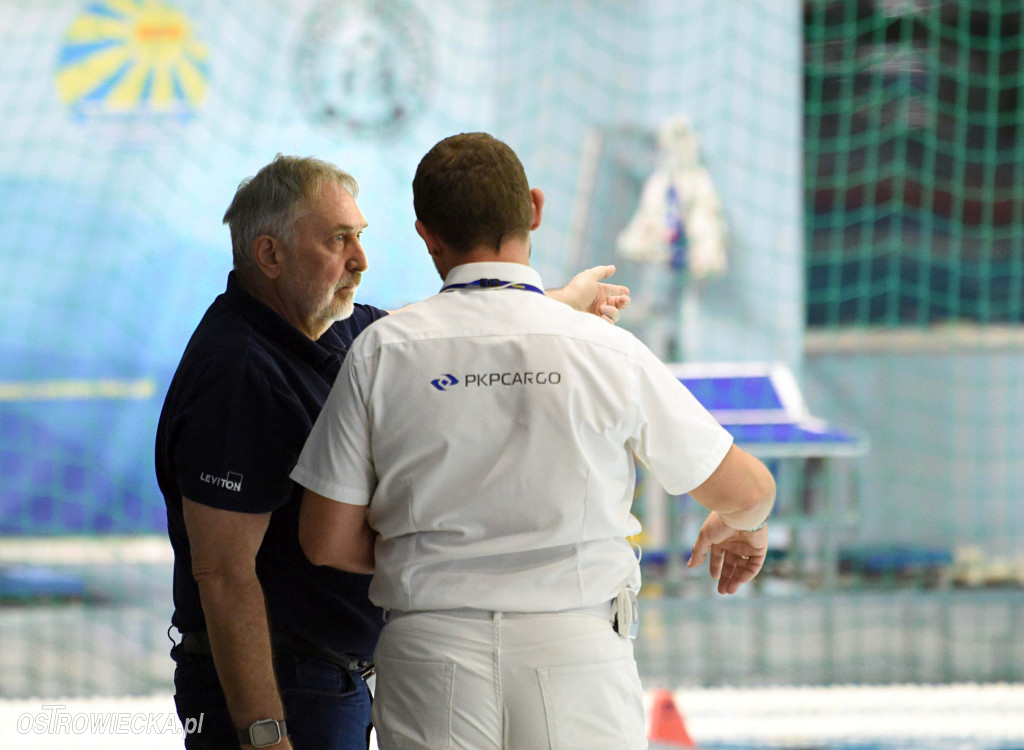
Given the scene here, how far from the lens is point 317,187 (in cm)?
118

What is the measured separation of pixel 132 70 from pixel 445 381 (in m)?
5.51

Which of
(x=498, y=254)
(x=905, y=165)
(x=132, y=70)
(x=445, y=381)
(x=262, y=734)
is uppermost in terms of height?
(x=132, y=70)

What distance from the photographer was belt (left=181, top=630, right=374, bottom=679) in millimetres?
1171

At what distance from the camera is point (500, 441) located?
920mm

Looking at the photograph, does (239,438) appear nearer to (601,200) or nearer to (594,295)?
(594,295)

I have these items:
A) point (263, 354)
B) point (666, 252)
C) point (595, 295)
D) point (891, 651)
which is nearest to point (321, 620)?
point (263, 354)

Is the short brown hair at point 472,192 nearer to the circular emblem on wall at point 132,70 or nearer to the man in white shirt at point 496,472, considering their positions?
the man in white shirt at point 496,472

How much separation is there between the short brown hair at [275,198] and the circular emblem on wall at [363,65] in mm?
4609

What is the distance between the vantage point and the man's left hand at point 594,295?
115 centimetres

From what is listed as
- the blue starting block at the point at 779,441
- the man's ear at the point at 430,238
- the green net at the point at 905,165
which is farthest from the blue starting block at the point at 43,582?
the man's ear at the point at 430,238

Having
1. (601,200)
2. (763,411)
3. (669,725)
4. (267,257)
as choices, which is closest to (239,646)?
(267,257)

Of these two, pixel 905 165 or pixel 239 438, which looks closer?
pixel 239 438

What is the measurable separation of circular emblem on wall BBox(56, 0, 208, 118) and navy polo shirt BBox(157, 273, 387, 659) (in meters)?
4.98

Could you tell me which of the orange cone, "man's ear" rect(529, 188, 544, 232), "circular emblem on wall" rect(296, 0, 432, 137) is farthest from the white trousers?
"circular emblem on wall" rect(296, 0, 432, 137)
